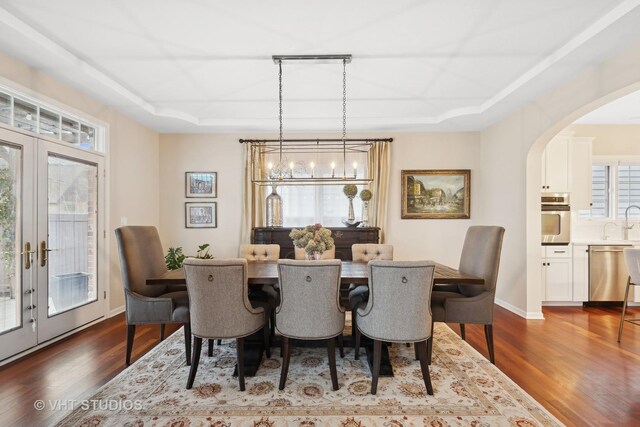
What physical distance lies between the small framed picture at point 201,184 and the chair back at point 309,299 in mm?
3452

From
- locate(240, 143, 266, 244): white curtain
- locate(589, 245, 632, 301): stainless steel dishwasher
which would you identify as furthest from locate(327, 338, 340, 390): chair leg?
locate(589, 245, 632, 301): stainless steel dishwasher

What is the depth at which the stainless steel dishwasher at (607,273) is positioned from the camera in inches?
168

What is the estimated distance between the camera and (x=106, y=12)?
2.26 metres

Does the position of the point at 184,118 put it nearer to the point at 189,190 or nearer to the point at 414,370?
the point at 189,190

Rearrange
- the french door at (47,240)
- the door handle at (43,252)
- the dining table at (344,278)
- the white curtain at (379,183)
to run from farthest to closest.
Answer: the white curtain at (379,183), the door handle at (43,252), the french door at (47,240), the dining table at (344,278)

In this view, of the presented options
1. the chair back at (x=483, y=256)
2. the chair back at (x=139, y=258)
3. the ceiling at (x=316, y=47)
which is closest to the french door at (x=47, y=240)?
the ceiling at (x=316, y=47)

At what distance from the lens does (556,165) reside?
4.34 meters

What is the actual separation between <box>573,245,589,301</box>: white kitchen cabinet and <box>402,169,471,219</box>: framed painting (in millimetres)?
1519

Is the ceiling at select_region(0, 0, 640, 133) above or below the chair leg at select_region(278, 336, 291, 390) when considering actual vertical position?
above

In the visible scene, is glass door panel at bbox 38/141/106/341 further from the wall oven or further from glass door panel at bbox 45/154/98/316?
the wall oven

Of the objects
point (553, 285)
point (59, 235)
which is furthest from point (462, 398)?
point (59, 235)

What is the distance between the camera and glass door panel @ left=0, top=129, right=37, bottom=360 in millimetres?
2695

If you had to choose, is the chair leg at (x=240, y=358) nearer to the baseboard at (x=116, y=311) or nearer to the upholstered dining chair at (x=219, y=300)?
the upholstered dining chair at (x=219, y=300)

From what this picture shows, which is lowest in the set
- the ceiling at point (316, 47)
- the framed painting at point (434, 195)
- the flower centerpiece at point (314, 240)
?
the flower centerpiece at point (314, 240)
